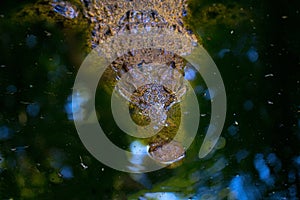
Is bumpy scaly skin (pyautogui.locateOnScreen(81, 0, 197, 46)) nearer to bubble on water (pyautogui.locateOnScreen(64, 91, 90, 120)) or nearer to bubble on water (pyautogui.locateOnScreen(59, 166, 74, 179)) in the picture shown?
bubble on water (pyautogui.locateOnScreen(64, 91, 90, 120))

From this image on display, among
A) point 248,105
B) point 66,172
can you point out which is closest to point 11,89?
point 66,172

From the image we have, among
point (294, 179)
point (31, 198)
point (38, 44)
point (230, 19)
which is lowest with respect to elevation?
point (31, 198)

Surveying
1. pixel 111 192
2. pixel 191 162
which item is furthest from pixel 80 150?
pixel 191 162

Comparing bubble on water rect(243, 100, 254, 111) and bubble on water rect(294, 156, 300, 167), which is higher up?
bubble on water rect(243, 100, 254, 111)

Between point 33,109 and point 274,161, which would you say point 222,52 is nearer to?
point 274,161

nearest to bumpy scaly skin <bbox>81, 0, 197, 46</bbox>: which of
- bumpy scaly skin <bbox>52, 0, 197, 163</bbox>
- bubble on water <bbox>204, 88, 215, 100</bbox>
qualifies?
bumpy scaly skin <bbox>52, 0, 197, 163</bbox>

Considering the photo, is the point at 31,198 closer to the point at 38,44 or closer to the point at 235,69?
the point at 38,44

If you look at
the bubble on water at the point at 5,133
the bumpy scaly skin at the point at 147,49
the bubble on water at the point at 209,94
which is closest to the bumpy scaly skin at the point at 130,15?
the bumpy scaly skin at the point at 147,49

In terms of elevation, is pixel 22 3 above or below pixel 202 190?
above
